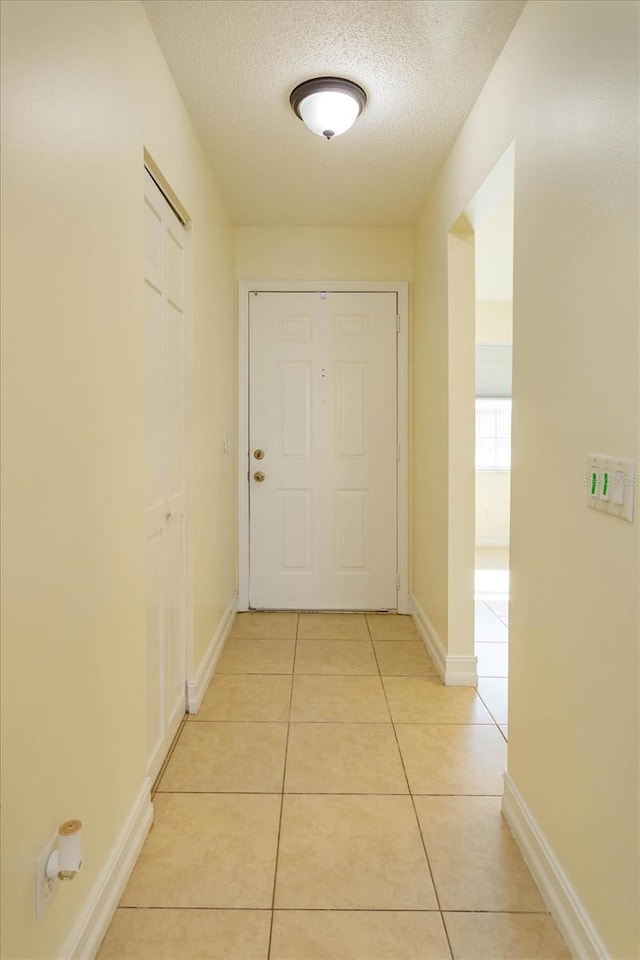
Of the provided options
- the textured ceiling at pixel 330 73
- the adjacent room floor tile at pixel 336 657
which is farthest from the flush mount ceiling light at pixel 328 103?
the adjacent room floor tile at pixel 336 657

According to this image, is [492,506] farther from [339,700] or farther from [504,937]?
[504,937]

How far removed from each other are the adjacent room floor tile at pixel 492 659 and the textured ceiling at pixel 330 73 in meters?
2.47

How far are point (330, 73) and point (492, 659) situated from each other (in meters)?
2.74

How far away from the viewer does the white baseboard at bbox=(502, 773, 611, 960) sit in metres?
1.33

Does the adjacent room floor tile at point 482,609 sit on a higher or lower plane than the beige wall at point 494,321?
lower

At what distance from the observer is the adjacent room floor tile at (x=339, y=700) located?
8.38ft

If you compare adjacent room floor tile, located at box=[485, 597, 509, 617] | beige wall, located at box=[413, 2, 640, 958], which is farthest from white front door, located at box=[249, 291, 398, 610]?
beige wall, located at box=[413, 2, 640, 958]

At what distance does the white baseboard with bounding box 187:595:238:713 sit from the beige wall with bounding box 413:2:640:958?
131 centimetres

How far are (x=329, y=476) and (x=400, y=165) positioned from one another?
184cm

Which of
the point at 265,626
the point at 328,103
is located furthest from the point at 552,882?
the point at 328,103

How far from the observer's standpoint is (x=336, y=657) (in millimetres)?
3219

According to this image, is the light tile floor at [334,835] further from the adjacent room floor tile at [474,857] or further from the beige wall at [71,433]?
the beige wall at [71,433]

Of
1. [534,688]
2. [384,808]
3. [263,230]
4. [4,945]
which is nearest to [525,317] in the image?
[534,688]

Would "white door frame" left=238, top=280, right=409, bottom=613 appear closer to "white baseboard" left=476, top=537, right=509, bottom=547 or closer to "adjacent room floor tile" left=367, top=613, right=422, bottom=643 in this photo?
"adjacent room floor tile" left=367, top=613, right=422, bottom=643
